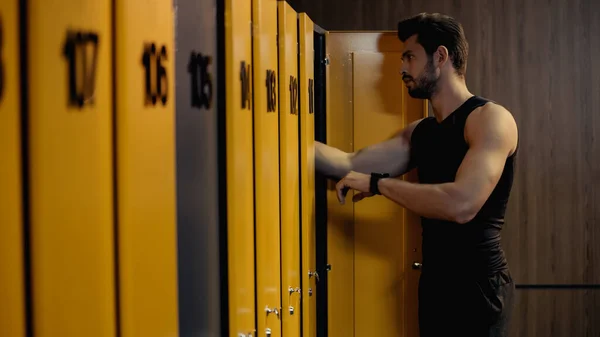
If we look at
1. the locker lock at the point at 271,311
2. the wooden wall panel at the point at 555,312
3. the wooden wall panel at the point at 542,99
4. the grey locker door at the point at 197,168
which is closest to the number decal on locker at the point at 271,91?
the grey locker door at the point at 197,168

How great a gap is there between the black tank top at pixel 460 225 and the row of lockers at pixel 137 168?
974mm

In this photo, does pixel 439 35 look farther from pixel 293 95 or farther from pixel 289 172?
pixel 289 172

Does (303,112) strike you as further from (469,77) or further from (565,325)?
(565,325)

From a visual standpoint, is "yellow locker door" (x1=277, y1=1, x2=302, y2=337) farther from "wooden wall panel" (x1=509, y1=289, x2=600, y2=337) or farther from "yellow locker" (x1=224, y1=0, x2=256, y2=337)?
"wooden wall panel" (x1=509, y1=289, x2=600, y2=337)

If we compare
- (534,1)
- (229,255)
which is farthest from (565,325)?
(229,255)

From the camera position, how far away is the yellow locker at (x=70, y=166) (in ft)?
2.56

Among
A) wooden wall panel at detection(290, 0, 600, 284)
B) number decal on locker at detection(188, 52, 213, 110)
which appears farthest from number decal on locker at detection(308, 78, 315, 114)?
number decal on locker at detection(188, 52, 213, 110)

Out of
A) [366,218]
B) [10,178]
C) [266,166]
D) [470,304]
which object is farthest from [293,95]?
[10,178]

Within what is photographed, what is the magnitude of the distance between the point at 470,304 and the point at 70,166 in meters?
2.13

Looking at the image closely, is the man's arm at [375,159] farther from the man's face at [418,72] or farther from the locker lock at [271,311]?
the locker lock at [271,311]

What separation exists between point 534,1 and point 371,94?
140 centimetres

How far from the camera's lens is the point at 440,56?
111 inches

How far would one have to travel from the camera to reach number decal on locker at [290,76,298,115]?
91.1 inches

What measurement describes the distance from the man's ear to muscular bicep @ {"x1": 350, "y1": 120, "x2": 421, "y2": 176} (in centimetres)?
29
